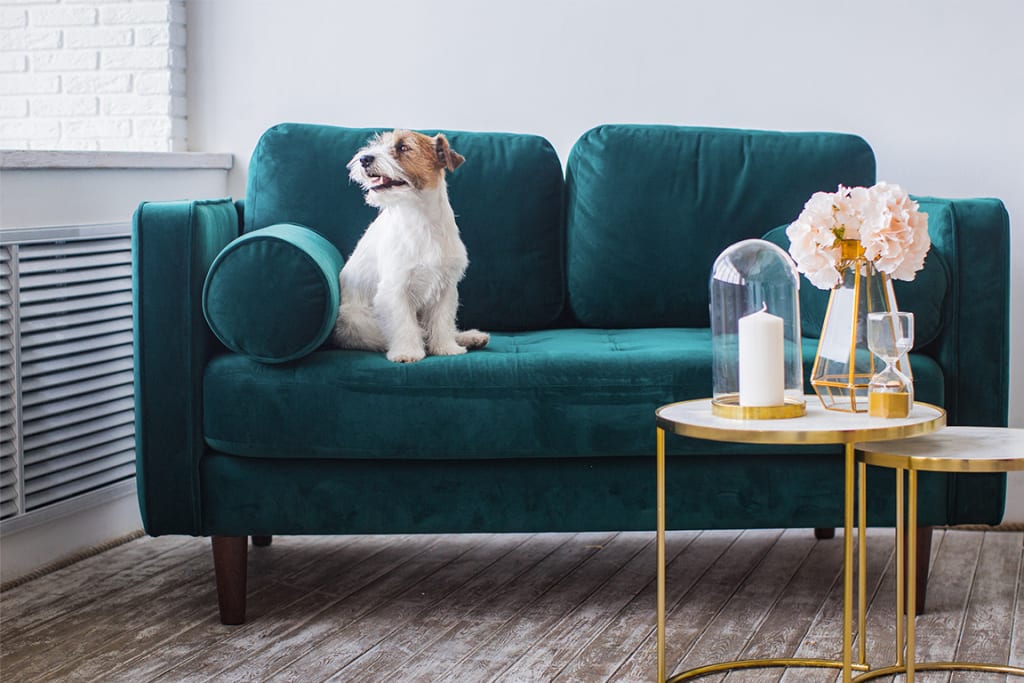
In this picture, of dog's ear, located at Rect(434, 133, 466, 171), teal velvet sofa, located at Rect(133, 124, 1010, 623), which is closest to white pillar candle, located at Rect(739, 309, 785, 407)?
teal velvet sofa, located at Rect(133, 124, 1010, 623)

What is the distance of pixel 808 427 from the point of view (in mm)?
1597

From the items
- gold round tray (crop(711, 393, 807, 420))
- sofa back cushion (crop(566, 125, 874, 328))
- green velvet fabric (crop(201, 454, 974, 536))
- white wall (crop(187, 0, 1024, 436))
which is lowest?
green velvet fabric (crop(201, 454, 974, 536))

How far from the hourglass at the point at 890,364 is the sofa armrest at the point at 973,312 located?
668 millimetres

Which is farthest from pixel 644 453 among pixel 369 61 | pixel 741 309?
pixel 369 61

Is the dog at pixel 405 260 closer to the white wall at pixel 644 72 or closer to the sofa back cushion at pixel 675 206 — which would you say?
the sofa back cushion at pixel 675 206

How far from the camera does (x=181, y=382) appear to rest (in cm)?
225

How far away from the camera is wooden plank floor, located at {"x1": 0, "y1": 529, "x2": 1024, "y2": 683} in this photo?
81.0 inches

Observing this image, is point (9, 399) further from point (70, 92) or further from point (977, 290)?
point (977, 290)

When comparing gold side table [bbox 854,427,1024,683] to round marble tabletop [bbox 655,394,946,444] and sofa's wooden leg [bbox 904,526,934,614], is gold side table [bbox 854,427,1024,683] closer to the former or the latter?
round marble tabletop [bbox 655,394,946,444]

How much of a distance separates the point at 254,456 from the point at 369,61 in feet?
4.90

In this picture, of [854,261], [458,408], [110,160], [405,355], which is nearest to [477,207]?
[405,355]

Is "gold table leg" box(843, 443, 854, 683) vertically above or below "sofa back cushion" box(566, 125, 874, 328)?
below

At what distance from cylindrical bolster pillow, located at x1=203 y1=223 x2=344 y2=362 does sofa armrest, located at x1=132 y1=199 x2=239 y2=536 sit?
7 cm

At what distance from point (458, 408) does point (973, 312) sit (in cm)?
104
